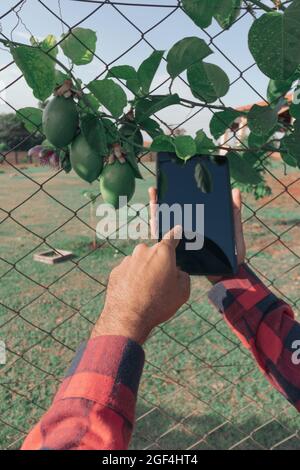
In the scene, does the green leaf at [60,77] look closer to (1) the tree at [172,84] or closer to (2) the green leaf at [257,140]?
(1) the tree at [172,84]

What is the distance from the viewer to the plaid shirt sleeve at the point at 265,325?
→ 107 cm

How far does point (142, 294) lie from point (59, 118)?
0.37 metres

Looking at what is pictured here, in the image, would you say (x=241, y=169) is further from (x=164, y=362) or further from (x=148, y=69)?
(x=164, y=362)

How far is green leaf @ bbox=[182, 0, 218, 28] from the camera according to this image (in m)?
0.90

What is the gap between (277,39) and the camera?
0.83m

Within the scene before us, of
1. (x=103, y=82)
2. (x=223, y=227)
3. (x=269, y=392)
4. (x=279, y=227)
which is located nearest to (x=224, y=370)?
(x=269, y=392)

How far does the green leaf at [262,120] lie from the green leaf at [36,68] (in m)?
0.40

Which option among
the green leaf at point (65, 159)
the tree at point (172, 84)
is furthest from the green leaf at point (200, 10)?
the green leaf at point (65, 159)

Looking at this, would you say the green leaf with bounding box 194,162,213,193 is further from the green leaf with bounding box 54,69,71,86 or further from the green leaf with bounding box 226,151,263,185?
the green leaf with bounding box 54,69,71,86

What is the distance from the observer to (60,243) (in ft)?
16.8

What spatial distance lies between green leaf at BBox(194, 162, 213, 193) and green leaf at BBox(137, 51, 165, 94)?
7.5 inches

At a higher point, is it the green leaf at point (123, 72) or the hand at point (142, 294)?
the green leaf at point (123, 72)

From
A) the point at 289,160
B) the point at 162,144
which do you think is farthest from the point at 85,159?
the point at 289,160
